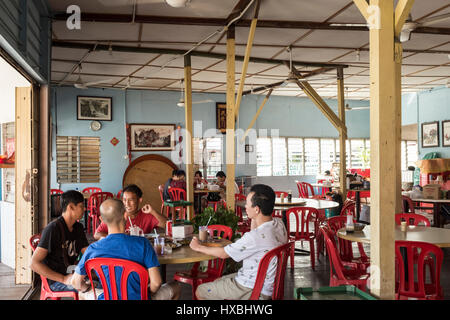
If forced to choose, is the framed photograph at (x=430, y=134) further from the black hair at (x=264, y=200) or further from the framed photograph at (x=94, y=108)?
the black hair at (x=264, y=200)

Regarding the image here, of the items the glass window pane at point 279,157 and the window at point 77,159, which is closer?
the window at point 77,159

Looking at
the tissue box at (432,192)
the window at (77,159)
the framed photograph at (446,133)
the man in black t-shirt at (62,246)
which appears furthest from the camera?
the framed photograph at (446,133)

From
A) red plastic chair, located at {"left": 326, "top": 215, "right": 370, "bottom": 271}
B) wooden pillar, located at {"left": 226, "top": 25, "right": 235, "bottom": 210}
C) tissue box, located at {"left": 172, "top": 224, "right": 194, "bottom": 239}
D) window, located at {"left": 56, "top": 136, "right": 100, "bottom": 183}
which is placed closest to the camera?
tissue box, located at {"left": 172, "top": 224, "right": 194, "bottom": 239}

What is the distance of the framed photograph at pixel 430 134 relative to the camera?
12734mm

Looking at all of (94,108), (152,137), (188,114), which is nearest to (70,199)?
(188,114)

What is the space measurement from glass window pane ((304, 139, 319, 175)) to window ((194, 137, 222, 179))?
3.59 meters

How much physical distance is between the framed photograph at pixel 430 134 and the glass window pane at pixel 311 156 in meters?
3.62

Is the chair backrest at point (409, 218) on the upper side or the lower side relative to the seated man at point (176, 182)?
lower

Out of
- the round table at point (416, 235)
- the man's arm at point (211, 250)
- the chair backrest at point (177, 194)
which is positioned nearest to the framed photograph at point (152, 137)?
the chair backrest at point (177, 194)

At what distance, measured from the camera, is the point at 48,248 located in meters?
3.28

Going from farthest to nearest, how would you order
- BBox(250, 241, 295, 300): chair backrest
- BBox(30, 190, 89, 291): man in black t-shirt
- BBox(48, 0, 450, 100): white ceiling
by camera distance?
BBox(48, 0, 450, 100): white ceiling, BBox(30, 190, 89, 291): man in black t-shirt, BBox(250, 241, 295, 300): chair backrest

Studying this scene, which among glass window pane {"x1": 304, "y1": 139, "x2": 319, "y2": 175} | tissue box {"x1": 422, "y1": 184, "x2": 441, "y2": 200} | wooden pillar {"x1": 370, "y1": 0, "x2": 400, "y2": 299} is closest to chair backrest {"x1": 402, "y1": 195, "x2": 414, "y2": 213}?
tissue box {"x1": 422, "y1": 184, "x2": 441, "y2": 200}

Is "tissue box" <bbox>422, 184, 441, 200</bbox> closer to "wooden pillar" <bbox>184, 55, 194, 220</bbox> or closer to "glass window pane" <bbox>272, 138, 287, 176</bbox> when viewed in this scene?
"wooden pillar" <bbox>184, 55, 194, 220</bbox>

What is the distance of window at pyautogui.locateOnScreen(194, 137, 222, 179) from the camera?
12664 mm
